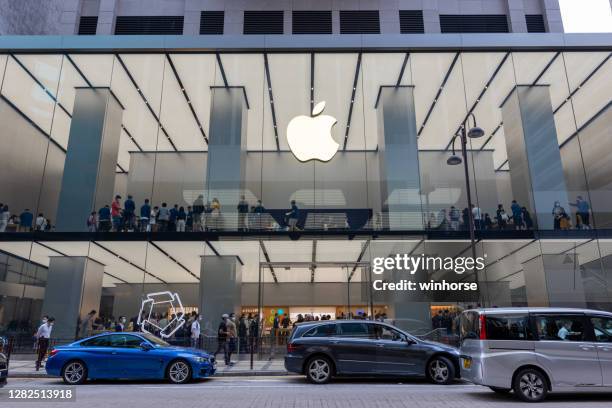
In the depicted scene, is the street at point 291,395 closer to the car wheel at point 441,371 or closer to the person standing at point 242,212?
the car wheel at point 441,371

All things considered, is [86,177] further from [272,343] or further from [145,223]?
[272,343]

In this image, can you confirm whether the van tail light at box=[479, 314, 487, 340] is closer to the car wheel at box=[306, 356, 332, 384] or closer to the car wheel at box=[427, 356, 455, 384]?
the car wheel at box=[427, 356, 455, 384]

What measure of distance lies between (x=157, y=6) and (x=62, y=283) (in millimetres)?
17838

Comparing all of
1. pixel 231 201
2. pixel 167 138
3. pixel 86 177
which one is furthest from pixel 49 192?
pixel 231 201

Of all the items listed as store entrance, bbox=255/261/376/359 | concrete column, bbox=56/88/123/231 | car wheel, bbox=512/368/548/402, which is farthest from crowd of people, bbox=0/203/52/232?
car wheel, bbox=512/368/548/402

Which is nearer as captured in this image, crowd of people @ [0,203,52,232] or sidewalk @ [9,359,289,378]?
sidewalk @ [9,359,289,378]

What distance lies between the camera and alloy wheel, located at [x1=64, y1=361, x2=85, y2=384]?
10531 millimetres

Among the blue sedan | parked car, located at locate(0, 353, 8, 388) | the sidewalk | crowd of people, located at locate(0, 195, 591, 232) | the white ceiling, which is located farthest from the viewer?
the white ceiling

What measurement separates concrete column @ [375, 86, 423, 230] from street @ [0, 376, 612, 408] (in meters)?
9.88

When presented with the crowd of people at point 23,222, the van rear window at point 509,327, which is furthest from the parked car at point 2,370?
the crowd of people at point 23,222

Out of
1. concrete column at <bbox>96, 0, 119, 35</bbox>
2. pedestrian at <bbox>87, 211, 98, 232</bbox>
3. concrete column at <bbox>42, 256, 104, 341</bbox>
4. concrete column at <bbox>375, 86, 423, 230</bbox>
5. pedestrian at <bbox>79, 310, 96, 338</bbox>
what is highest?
concrete column at <bbox>96, 0, 119, 35</bbox>

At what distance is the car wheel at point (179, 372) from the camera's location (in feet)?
34.8

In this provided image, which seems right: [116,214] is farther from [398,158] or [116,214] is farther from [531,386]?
[531,386]

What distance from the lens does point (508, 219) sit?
1938cm
